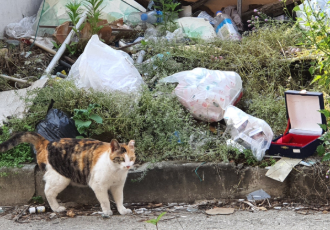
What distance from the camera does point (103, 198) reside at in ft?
11.2

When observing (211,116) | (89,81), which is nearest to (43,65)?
(89,81)

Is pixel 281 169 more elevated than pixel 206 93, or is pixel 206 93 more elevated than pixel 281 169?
pixel 206 93

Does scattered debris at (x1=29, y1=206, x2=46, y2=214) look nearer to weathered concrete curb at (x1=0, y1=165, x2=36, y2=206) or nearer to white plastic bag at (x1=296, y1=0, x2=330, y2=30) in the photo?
weathered concrete curb at (x1=0, y1=165, x2=36, y2=206)

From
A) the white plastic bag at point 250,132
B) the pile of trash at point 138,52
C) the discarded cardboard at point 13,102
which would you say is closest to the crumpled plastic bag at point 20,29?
the pile of trash at point 138,52

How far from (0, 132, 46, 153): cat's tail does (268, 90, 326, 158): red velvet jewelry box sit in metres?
2.07

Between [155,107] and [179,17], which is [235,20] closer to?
[179,17]

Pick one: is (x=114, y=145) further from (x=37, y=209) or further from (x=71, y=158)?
(x=37, y=209)

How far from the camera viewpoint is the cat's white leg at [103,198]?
11.0ft

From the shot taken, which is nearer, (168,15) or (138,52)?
(138,52)

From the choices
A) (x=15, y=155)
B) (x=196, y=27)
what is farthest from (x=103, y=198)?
(x=196, y=27)

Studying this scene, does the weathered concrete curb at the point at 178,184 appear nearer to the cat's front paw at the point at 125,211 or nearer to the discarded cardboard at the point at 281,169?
the discarded cardboard at the point at 281,169

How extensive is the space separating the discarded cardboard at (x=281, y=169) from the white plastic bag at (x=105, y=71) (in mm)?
1668

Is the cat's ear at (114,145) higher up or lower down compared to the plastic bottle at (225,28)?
lower down

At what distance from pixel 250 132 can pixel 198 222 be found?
3.61ft
